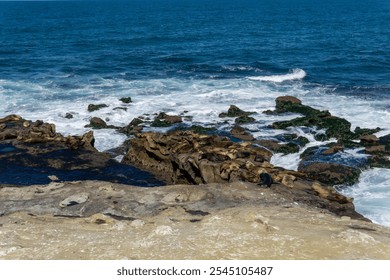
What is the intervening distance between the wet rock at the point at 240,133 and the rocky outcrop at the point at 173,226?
15.6 meters

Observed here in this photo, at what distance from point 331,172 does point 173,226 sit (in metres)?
17.4

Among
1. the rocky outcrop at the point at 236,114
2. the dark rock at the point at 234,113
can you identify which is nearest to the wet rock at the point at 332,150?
the rocky outcrop at the point at 236,114

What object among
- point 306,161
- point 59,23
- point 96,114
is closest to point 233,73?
point 96,114

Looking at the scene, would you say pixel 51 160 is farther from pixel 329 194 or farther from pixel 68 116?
pixel 329 194

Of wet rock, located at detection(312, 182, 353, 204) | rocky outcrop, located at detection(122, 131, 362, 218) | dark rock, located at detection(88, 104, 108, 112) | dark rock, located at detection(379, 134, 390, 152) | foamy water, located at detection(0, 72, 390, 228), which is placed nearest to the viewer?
wet rock, located at detection(312, 182, 353, 204)

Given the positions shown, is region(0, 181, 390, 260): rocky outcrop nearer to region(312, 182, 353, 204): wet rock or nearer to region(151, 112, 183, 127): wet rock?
region(312, 182, 353, 204): wet rock

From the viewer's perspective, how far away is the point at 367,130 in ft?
127

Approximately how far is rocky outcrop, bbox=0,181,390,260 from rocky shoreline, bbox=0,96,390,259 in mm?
46

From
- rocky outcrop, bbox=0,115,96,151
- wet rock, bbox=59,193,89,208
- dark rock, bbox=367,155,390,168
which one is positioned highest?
wet rock, bbox=59,193,89,208

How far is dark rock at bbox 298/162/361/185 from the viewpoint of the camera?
29984 mm

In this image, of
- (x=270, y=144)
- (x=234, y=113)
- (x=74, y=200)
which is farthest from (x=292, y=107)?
(x=74, y=200)

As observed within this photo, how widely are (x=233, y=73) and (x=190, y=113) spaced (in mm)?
19616

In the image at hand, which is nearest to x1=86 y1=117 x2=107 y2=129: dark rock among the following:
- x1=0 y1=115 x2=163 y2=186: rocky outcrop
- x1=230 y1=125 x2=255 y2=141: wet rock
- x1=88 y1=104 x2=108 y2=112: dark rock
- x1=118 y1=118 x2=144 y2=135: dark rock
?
x1=118 y1=118 x2=144 y2=135: dark rock

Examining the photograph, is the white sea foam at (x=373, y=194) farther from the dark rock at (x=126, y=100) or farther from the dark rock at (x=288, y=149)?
the dark rock at (x=126, y=100)
